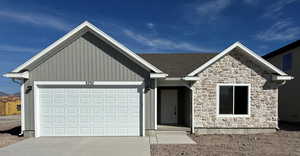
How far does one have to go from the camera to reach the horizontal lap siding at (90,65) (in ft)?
28.9

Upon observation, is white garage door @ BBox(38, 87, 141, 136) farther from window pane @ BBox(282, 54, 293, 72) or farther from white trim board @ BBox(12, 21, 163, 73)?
window pane @ BBox(282, 54, 293, 72)

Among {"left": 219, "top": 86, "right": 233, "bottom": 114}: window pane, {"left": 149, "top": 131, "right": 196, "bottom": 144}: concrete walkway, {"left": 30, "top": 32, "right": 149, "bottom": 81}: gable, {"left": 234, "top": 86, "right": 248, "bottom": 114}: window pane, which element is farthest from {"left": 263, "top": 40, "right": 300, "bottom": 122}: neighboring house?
{"left": 30, "top": 32, "right": 149, "bottom": 81}: gable

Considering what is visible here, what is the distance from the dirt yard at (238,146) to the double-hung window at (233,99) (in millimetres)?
1260

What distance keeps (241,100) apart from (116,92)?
6535 millimetres

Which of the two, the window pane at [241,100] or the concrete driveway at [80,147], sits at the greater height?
the window pane at [241,100]

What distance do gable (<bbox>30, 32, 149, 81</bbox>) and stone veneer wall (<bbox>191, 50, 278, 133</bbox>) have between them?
3.26m

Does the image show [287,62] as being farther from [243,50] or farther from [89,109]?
[89,109]

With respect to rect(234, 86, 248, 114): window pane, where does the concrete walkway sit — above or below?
below

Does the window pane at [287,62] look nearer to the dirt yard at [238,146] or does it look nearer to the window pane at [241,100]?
the dirt yard at [238,146]

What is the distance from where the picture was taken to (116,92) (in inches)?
353

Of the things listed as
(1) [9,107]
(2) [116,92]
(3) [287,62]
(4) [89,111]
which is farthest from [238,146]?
(1) [9,107]

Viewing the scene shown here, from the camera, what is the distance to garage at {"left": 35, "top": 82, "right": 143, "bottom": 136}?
8.83 meters

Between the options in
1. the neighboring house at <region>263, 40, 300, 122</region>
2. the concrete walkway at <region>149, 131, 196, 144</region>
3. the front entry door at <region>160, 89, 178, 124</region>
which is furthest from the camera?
the neighboring house at <region>263, 40, 300, 122</region>

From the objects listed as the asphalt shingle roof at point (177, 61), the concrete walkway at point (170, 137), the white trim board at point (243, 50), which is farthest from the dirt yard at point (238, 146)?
the asphalt shingle roof at point (177, 61)
